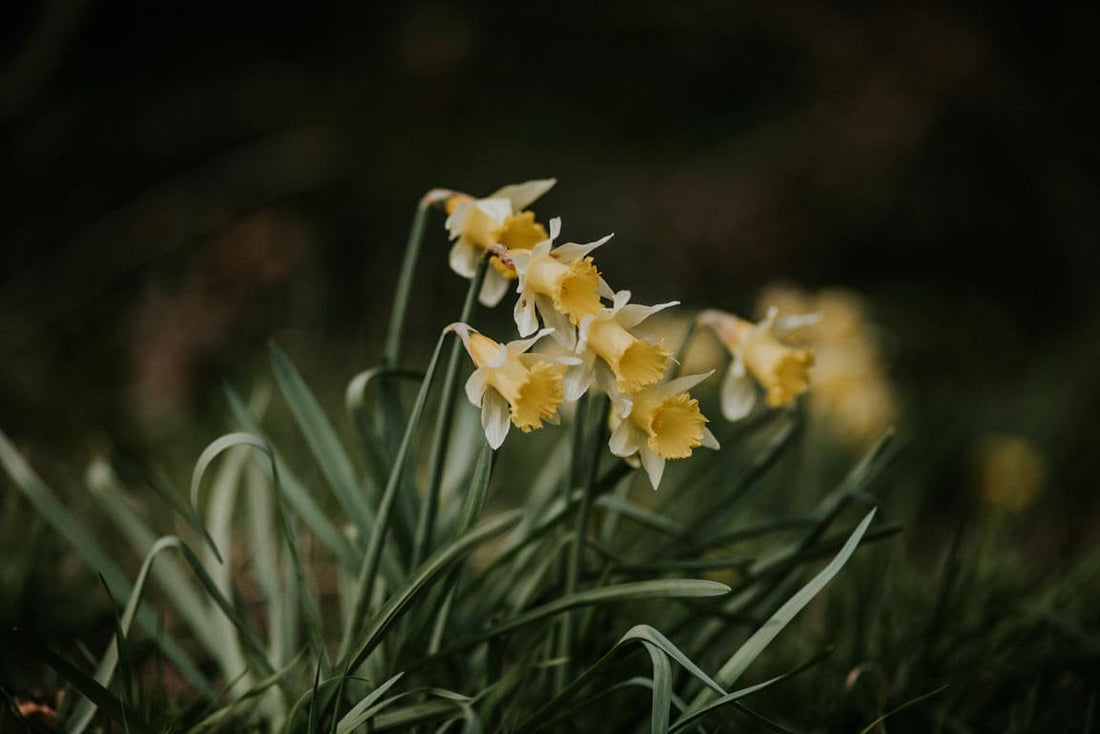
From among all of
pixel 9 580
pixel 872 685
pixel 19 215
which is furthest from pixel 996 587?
pixel 19 215

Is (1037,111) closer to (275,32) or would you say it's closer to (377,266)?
(377,266)

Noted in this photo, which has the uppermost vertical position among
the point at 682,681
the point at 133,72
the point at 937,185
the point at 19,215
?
the point at 133,72

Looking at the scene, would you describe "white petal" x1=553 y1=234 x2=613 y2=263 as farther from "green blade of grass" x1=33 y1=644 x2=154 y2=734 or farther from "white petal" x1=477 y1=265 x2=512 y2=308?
"green blade of grass" x1=33 y1=644 x2=154 y2=734

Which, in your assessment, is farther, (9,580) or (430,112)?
(430,112)

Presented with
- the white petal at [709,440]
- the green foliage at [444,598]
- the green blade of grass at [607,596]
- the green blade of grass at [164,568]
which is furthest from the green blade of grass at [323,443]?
the white petal at [709,440]

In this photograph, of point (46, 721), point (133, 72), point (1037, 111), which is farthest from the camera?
point (133, 72)

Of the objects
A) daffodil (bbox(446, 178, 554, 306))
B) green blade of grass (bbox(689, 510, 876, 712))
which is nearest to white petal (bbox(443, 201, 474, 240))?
daffodil (bbox(446, 178, 554, 306))
